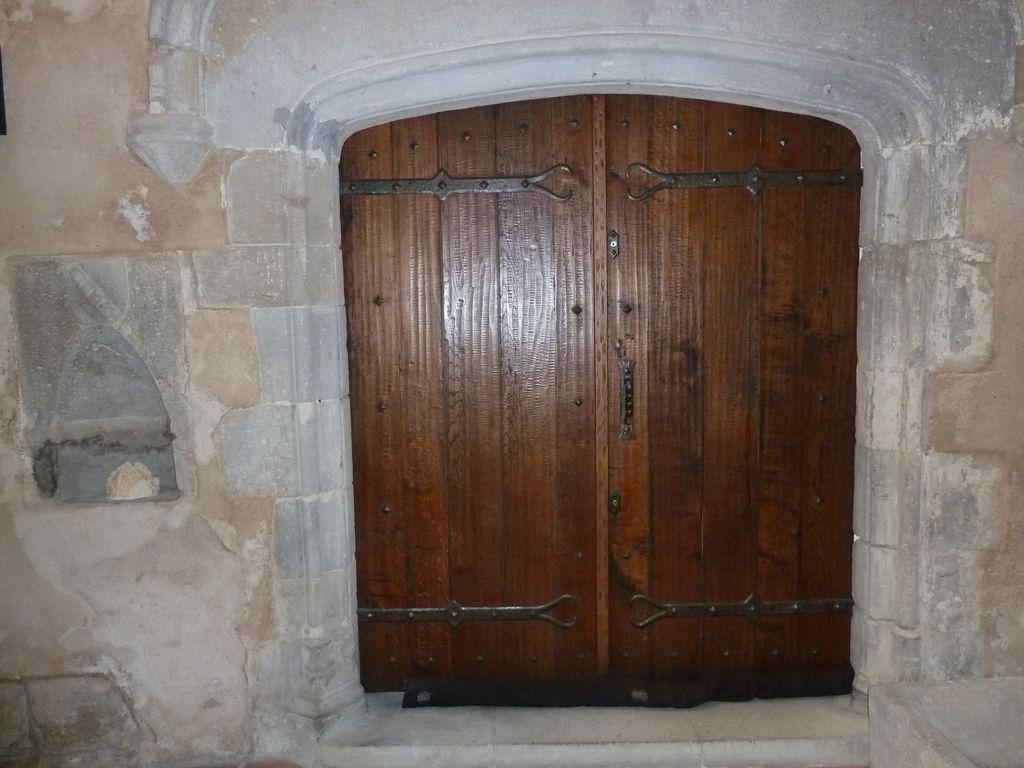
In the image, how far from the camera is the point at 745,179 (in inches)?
83.6

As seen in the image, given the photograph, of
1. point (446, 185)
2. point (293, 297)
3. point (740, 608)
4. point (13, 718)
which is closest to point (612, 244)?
point (446, 185)

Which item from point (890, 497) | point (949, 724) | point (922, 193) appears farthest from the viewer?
point (890, 497)

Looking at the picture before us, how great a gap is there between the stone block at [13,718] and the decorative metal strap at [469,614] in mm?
859

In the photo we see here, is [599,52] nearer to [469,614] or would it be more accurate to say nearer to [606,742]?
[469,614]

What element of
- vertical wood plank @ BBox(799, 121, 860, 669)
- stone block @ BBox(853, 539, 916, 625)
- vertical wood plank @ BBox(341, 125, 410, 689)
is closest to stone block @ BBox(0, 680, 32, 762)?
vertical wood plank @ BBox(341, 125, 410, 689)

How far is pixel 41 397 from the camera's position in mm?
1929

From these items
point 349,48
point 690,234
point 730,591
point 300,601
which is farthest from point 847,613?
point 349,48

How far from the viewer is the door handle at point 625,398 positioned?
216 cm

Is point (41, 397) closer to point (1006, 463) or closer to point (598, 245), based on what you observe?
point (598, 245)

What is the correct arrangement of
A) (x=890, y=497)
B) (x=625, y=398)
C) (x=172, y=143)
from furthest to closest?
(x=625, y=398)
(x=890, y=497)
(x=172, y=143)

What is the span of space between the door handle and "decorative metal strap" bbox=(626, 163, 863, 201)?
0.46 metres

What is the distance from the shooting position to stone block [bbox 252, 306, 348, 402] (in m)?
1.94

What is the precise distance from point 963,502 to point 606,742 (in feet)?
3.62

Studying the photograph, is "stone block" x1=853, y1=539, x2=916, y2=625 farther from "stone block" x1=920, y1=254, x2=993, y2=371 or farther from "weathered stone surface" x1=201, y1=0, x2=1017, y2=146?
"weathered stone surface" x1=201, y1=0, x2=1017, y2=146
